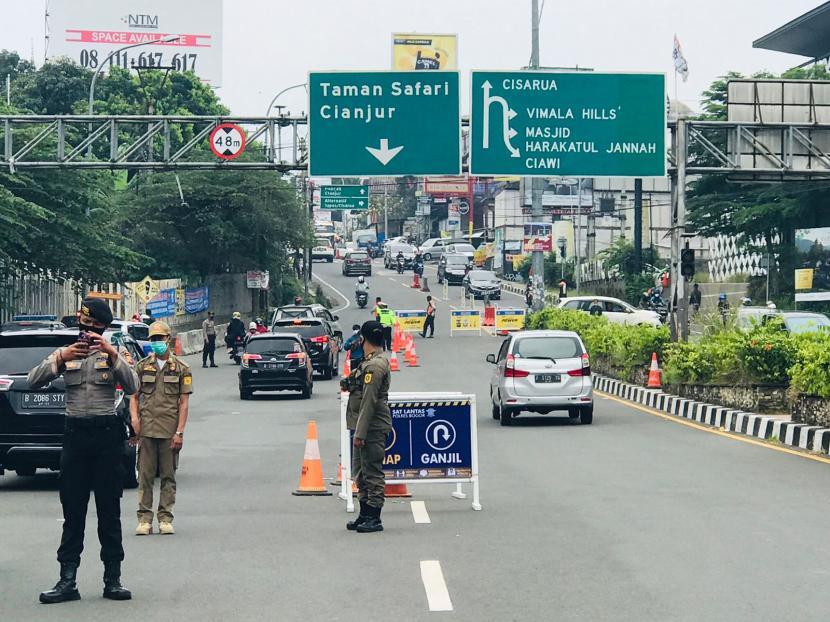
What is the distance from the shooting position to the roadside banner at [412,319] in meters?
58.1

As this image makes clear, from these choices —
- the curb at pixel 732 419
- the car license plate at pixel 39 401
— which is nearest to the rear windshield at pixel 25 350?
the car license plate at pixel 39 401

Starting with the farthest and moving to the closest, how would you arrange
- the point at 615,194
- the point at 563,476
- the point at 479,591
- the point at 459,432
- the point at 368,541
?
1. the point at 615,194
2. the point at 563,476
3. the point at 459,432
4. the point at 368,541
5. the point at 479,591

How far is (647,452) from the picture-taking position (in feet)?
62.8

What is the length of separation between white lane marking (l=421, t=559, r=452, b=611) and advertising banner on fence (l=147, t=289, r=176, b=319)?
4060 centimetres

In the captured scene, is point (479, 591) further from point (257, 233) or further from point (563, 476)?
point (257, 233)

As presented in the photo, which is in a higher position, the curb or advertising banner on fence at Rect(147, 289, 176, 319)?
advertising banner on fence at Rect(147, 289, 176, 319)

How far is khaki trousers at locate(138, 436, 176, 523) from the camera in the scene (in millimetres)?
12195

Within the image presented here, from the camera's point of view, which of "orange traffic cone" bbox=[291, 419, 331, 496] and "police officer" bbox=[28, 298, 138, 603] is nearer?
"police officer" bbox=[28, 298, 138, 603]

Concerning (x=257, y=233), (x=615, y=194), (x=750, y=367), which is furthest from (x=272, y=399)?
(x=615, y=194)

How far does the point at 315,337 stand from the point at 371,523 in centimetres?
2672

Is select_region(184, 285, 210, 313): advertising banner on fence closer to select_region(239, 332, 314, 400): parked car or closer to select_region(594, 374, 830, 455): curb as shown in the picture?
select_region(239, 332, 314, 400): parked car

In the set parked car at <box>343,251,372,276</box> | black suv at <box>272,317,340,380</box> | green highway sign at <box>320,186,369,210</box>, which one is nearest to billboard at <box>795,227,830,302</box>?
black suv at <box>272,317,340,380</box>

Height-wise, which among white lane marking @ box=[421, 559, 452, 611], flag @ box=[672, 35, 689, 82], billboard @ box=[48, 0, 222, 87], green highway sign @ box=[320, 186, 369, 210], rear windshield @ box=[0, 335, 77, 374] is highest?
billboard @ box=[48, 0, 222, 87]

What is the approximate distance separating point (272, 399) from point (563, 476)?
17085 millimetres
